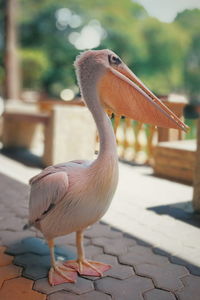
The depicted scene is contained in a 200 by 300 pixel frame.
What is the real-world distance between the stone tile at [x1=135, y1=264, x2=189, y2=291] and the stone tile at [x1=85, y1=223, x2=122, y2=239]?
0.63m

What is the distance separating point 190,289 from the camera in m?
2.41

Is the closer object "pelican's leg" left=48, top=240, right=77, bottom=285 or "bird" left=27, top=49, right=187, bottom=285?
"bird" left=27, top=49, right=187, bottom=285

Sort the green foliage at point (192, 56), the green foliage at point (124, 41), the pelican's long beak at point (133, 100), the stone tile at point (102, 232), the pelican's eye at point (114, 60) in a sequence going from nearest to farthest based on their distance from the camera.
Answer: the pelican's long beak at point (133, 100) < the pelican's eye at point (114, 60) < the stone tile at point (102, 232) < the green foliage at point (124, 41) < the green foliage at point (192, 56)

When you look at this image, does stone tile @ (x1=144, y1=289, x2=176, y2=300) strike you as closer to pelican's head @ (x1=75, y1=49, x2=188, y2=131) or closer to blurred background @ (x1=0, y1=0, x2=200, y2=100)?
pelican's head @ (x1=75, y1=49, x2=188, y2=131)

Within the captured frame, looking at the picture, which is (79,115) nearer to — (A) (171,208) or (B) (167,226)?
(A) (171,208)

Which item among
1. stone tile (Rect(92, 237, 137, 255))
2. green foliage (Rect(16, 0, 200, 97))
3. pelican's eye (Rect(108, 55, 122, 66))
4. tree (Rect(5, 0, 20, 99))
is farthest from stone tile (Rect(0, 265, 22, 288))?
green foliage (Rect(16, 0, 200, 97))

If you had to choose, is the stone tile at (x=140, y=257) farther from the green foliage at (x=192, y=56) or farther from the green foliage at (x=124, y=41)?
the green foliage at (x=192, y=56)

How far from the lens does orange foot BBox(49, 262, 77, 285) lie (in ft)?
7.98

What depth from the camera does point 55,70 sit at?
32719 mm

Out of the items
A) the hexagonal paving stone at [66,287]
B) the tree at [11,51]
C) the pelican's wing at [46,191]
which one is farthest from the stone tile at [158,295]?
the tree at [11,51]

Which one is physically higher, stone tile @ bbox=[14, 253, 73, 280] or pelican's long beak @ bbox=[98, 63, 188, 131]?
pelican's long beak @ bbox=[98, 63, 188, 131]

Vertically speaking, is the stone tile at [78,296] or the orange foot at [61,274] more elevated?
the orange foot at [61,274]

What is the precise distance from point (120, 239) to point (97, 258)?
445mm

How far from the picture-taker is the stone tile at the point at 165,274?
244 centimetres
